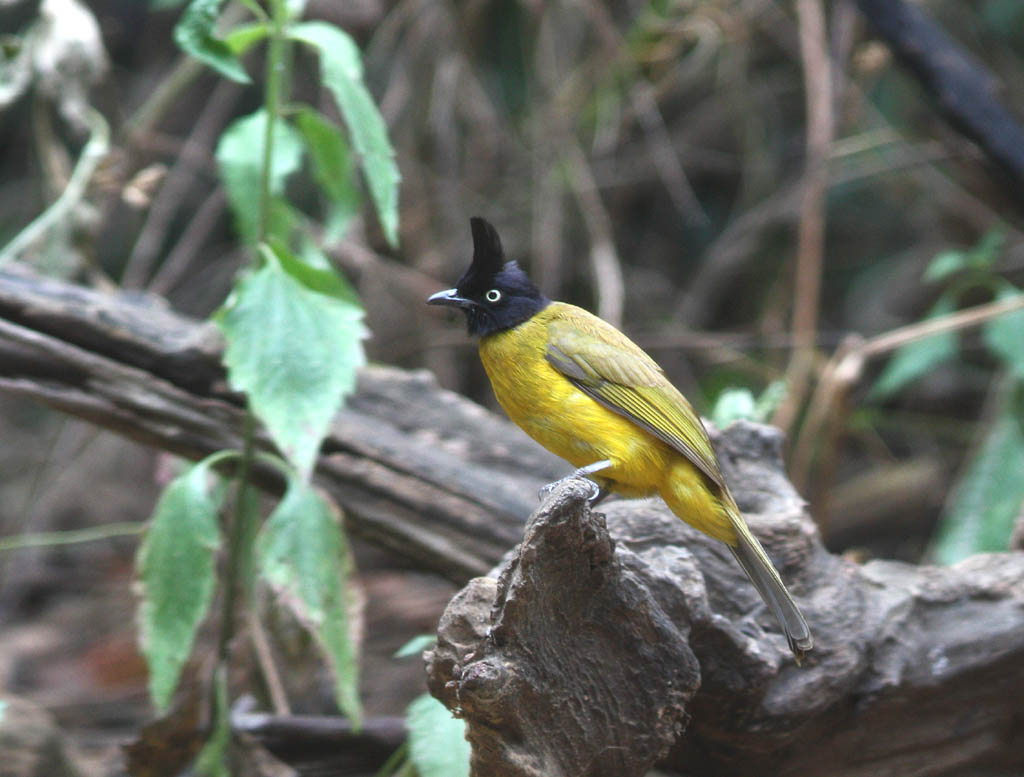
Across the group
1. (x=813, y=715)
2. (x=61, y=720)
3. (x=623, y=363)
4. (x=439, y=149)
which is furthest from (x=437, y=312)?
(x=813, y=715)

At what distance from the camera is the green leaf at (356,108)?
2.84 metres

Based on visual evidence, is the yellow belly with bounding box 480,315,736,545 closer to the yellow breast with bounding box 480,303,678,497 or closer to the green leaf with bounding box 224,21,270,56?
the yellow breast with bounding box 480,303,678,497

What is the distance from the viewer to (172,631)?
282 centimetres

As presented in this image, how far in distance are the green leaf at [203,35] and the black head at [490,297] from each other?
0.80 meters

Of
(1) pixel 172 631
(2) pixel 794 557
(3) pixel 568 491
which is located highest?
(3) pixel 568 491

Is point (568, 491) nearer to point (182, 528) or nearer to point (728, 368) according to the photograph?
point (182, 528)

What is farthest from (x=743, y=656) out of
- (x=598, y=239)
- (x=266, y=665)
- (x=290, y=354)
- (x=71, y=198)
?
(x=598, y=239)

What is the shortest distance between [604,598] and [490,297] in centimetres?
111

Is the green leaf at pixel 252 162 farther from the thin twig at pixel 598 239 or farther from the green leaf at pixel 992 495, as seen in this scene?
the green leaf at pixel 992 495

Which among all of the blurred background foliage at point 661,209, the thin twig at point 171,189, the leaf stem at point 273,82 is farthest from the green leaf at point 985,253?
the thin twig at point 171,189

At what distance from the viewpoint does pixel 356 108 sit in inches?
112

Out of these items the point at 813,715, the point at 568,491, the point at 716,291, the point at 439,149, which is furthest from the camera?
the point at 716,291

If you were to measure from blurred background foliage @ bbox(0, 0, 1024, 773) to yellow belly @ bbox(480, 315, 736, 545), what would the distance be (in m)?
1.83

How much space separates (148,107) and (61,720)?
8.54 feet
